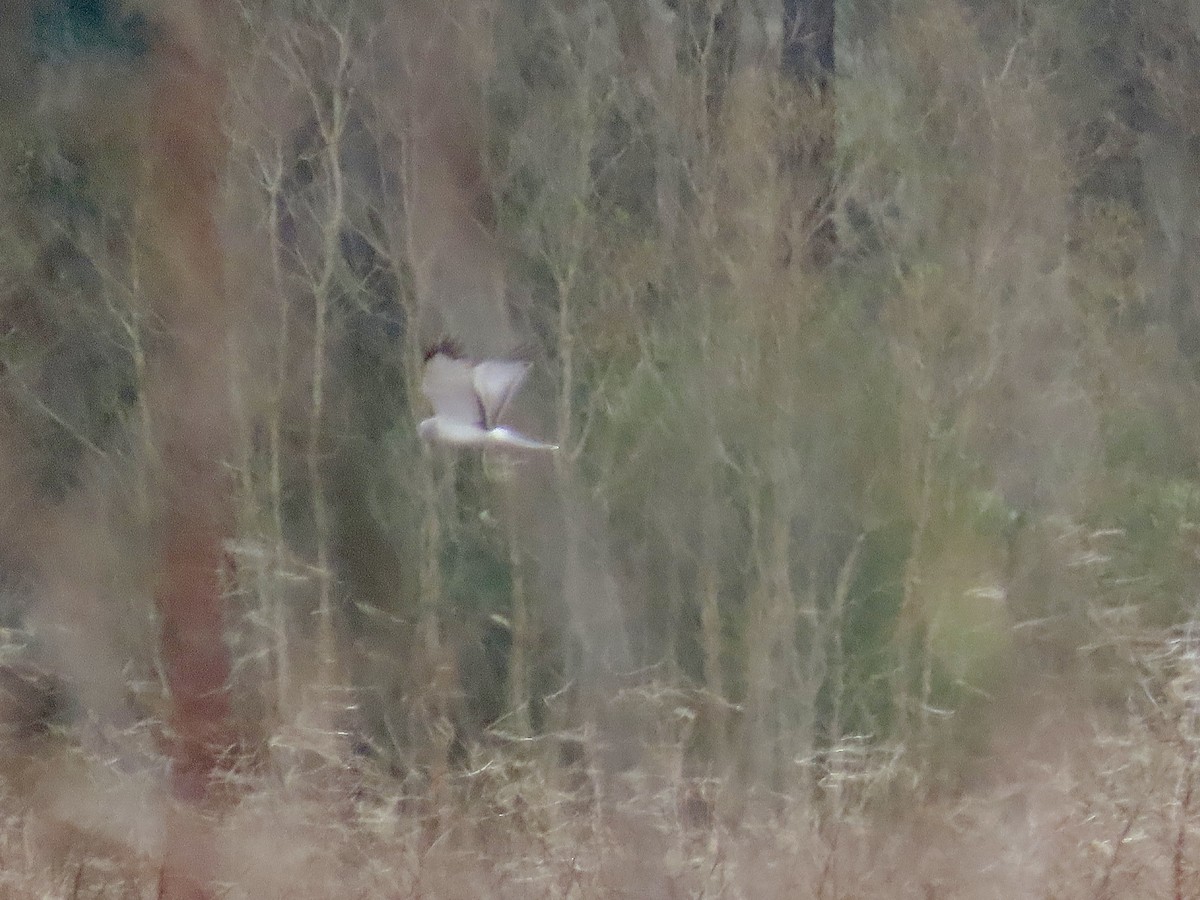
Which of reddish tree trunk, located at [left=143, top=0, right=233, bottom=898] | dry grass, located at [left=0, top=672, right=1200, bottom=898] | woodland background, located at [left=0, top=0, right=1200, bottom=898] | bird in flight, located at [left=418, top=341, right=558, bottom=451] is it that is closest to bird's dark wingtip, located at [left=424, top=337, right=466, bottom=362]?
bird in flight, located at [left=418, top=341, right=558, bottom=451]

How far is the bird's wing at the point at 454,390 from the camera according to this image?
2.01 metres

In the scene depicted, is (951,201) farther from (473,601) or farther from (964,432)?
(473,601)

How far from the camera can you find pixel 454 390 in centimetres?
201

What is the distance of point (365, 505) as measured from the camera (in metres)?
2.60

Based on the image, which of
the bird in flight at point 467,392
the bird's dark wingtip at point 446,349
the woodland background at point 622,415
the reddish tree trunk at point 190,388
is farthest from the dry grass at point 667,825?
the bird's dark wingtip at point 446,349

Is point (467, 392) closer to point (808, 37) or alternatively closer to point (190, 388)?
point (190, 388)

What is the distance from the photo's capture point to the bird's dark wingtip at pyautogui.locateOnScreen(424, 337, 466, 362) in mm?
2121

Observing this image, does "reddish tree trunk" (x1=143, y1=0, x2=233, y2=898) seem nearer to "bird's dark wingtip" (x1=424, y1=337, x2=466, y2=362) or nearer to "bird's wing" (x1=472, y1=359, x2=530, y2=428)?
"bird's dark wingtip" (x1=424, y1=337, x2=466, y2=362)

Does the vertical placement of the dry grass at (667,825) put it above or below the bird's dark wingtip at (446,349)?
below

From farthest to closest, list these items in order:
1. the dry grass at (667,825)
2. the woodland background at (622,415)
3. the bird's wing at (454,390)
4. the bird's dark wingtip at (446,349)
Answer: the woodland background at (622,415)
the bird's dark wingtip at (446,349)
the bird's wing at (454,390)
the dry grass at (667,825)

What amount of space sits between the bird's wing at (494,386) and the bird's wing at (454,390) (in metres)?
0.01

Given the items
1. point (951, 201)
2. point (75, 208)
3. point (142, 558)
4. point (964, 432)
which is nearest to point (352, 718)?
point (142, 558)

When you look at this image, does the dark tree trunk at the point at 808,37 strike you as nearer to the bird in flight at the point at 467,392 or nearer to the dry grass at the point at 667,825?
the bird in flight at the point at 467,392

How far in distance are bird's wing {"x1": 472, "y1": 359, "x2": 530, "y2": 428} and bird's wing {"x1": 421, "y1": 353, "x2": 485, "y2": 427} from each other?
14 millimetres
